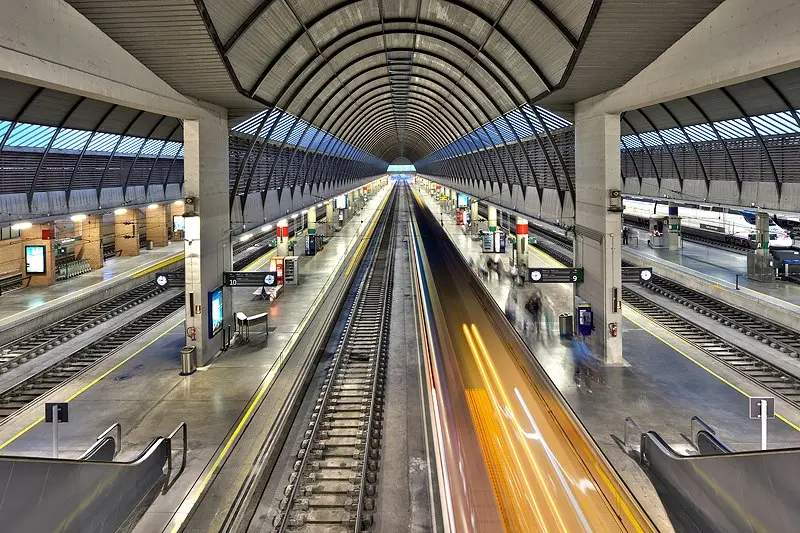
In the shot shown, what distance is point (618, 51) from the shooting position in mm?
13984

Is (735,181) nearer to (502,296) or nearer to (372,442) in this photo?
(502,296)

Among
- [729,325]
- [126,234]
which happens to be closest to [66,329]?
[126,234]

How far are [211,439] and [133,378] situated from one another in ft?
18.4

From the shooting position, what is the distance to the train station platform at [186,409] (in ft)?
33.8

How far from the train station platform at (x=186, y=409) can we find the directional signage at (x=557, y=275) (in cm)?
868

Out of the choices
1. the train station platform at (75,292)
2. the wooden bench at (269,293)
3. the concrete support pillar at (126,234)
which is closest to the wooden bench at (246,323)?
the wooden bench at (269,293)

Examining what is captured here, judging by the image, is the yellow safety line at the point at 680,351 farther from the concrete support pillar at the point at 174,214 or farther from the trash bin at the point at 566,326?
the concrete support pillar at the point at 174,214

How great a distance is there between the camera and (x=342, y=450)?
40.0 ft

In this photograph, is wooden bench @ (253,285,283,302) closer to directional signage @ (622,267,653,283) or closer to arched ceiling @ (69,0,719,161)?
arched ceiling @ (69,0,719,161)

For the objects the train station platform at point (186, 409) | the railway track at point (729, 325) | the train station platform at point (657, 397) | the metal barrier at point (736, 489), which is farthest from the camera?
the railway track at point (729, 325)

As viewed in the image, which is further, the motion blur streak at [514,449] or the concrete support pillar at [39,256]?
Result: the concrete support pillar at [39,256]

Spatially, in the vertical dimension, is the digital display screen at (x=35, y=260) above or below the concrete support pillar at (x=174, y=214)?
below

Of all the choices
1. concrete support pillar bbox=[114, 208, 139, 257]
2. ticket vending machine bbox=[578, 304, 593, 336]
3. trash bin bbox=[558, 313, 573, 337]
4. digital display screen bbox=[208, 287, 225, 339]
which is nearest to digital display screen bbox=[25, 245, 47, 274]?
concrete support pillar bbox=[114, 208, 139, 257]

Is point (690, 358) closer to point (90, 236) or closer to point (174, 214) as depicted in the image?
point (90, 236)
